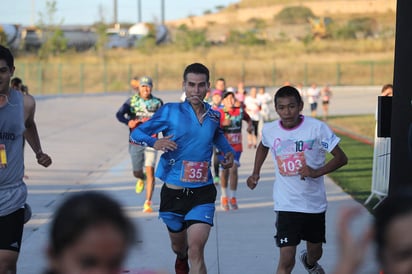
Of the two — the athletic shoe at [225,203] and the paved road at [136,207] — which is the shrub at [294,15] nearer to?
the paved road at [136,207]

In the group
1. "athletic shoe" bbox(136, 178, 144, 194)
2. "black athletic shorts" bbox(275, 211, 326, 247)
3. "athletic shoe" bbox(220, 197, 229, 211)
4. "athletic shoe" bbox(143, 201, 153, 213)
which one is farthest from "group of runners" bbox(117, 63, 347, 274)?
"athletic shoe" bbox(136, 178, 144, 194)

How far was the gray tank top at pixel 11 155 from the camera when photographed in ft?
19.1

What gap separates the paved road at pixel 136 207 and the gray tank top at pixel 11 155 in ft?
2.83

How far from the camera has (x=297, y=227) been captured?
278 inches

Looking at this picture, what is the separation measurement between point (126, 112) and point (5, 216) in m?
6.82

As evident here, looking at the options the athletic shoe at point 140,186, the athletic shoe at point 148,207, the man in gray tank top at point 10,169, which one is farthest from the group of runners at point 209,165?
the athletic shoe at point 140,186

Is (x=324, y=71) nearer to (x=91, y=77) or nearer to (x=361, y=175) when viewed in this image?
(x=91, y=77)

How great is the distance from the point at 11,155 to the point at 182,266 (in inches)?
92.6

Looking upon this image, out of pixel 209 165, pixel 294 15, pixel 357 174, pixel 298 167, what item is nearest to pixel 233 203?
pixel 357 174

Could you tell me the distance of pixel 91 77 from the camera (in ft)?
241

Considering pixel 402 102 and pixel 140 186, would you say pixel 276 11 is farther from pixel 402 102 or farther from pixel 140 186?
pixel 402 102

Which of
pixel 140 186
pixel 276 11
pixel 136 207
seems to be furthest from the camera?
pixel 276 11

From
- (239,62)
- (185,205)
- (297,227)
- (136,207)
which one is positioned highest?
(185,205)

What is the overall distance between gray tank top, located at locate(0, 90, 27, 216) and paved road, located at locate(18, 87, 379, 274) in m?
0.86
